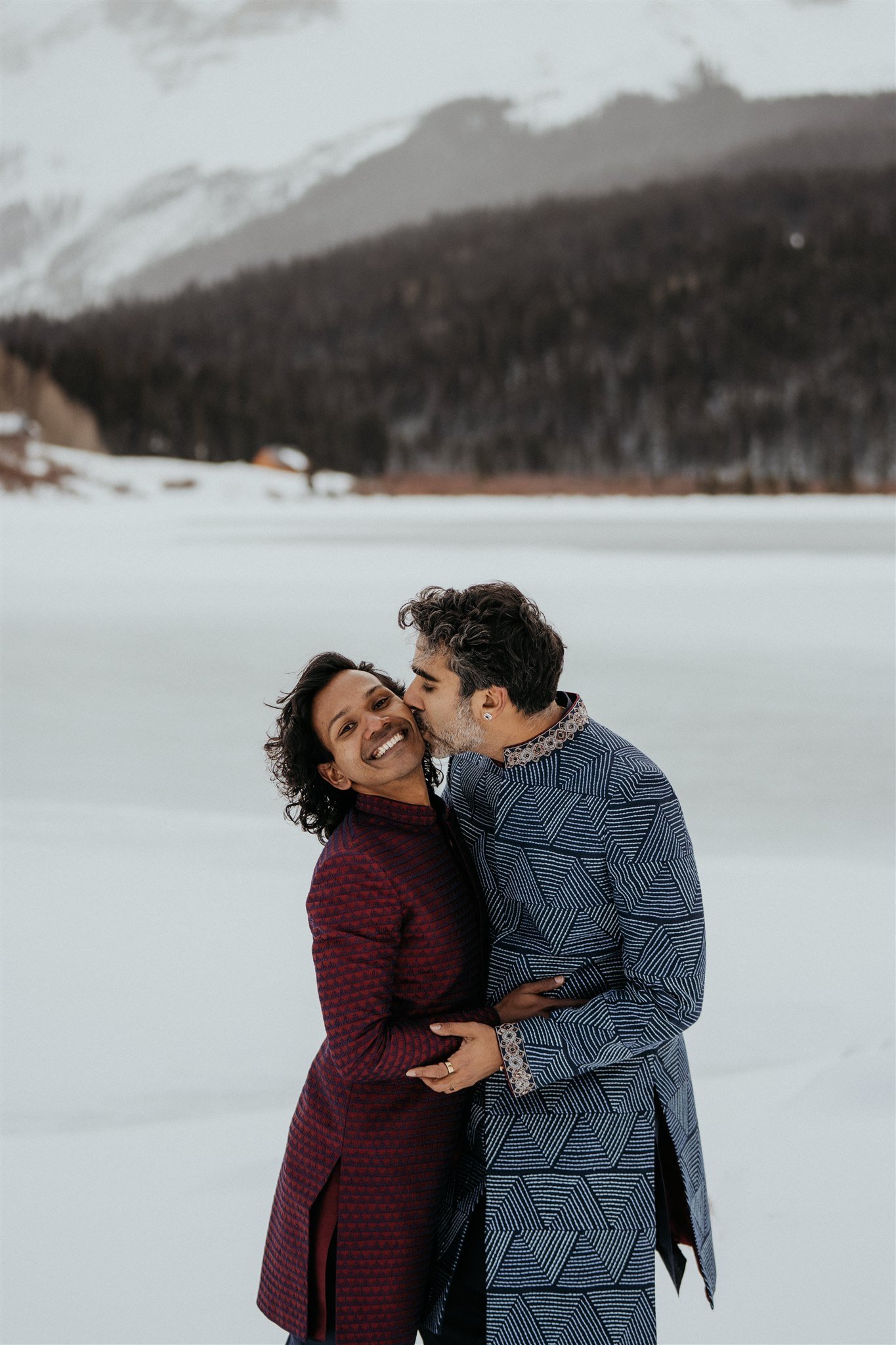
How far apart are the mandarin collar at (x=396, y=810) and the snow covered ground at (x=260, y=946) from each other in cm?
131

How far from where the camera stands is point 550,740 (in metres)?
1.73

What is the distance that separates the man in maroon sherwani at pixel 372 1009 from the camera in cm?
163

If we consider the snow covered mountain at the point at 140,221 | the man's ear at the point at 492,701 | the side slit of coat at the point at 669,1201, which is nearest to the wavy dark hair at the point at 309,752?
the man's ear at the point at 492,701

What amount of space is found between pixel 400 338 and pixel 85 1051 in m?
81.0

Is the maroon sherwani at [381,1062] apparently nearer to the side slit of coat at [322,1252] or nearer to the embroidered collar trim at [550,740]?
the side slit of coat at [322,1252]

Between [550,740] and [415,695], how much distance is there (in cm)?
19

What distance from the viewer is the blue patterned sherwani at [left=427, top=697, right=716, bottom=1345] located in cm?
167

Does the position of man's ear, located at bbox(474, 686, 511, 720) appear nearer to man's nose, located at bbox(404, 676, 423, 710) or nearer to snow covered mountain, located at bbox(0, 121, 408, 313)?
man's nose, located at bbox(404, 676, 423, 710)

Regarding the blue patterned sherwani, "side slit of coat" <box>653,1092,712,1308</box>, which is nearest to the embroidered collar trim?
the blue patterned sherwani

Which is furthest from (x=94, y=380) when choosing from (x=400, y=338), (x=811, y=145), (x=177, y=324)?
(x=811, y=145)

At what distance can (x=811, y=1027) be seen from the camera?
3592 mm

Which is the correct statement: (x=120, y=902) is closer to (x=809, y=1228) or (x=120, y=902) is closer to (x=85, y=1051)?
(x=85, y=1051)

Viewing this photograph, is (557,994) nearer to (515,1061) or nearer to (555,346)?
(515,1061)

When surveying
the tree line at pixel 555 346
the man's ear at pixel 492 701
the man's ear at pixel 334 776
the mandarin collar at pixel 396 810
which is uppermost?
the tree line at pixel 555 346
